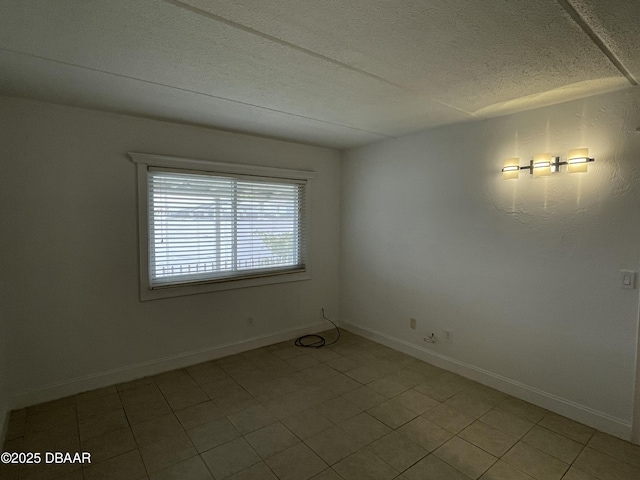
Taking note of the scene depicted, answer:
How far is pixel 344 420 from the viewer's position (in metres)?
2.63

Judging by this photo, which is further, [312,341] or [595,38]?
[312,341]

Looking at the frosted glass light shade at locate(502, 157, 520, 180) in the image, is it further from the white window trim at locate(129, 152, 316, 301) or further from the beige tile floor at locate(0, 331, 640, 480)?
the white window trim at locate(129, 152, 316, 301)

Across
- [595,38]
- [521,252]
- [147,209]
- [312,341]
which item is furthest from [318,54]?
[312,341]

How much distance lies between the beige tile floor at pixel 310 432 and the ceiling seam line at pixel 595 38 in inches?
101

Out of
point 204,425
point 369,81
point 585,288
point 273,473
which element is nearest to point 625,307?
point 585,288

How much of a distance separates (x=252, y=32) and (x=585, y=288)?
2.98 m

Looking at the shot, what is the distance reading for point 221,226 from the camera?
374cm

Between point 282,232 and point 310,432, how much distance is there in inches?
95.2

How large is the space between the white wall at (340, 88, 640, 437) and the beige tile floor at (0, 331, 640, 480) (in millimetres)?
343

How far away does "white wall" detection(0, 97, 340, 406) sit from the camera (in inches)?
106

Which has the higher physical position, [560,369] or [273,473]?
[560,369]

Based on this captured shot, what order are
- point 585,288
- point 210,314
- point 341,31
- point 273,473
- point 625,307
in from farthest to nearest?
point 210,314 → point 585,288 → point 625,307 → point 273,473 → point 341,31

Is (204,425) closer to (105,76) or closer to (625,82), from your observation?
(105,76)

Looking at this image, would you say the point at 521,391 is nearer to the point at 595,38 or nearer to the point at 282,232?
the point at 595,38
